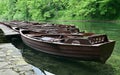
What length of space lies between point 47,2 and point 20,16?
8222mm

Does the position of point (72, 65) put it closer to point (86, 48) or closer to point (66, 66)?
point (66, 66)

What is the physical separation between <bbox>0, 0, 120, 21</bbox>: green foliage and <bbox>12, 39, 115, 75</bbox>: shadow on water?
84.7 ft

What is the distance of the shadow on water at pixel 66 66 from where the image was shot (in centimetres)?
849

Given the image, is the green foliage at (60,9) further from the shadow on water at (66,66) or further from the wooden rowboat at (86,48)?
the wooden rowboat at (86,48)

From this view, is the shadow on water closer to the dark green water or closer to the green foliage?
the dark green water

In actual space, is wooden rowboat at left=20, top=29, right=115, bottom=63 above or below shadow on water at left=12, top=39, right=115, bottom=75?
above

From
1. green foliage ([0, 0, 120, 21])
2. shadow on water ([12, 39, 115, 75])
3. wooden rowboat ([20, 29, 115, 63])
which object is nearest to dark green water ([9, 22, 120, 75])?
shadow on water ([12, 39, 115, 75])

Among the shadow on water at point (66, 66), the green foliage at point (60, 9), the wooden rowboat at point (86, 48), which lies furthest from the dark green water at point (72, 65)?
the green foliage at point (60, 9)

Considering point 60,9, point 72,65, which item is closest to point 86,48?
point 72,65

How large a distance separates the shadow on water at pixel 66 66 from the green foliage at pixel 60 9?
25.8 m

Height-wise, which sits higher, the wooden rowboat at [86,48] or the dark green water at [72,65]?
the wooden rowboat at [86,48]

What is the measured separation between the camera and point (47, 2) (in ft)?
163

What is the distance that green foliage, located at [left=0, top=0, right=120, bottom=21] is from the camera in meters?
37.0

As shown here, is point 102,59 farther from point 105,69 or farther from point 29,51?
point 29,51
